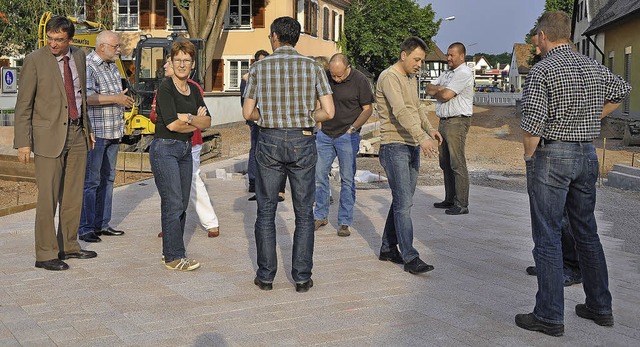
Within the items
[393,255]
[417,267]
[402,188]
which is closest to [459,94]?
[393,255]

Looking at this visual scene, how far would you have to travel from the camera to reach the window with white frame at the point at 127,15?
38312 millimetres

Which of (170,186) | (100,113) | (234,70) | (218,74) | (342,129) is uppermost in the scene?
(234,70)

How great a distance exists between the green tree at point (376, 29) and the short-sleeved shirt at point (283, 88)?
54.0 m

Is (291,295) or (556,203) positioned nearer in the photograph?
(556,203)

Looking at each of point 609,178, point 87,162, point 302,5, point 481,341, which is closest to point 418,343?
point 481,341

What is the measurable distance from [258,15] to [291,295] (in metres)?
32.4

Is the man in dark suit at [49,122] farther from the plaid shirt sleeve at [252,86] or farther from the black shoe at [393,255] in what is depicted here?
the black shoe at [393,255]

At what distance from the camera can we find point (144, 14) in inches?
1495

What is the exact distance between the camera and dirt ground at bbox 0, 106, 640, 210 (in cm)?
1360

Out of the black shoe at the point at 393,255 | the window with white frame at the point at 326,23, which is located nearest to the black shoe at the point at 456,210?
the black shoe at the point at 393,255

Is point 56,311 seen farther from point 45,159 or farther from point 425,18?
point 425,18

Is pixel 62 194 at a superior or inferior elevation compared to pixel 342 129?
inferior

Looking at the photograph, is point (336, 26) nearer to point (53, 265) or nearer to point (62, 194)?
point (62, 194)

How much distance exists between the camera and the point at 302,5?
3975cm
